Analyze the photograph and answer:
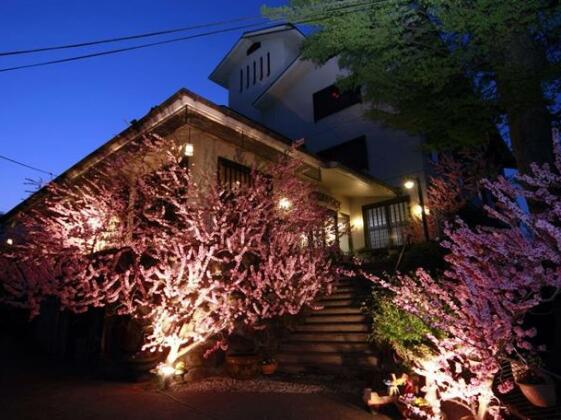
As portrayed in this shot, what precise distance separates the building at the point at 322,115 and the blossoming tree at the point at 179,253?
5869 mm

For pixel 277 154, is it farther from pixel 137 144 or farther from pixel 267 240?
pixel 137 144

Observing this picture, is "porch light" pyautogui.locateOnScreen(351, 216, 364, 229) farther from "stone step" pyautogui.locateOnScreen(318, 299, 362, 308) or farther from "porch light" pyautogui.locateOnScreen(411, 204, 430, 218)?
"stone step" pyautogui.locateOnScreen(318, 299, 362, 308)

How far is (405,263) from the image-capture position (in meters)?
10.9

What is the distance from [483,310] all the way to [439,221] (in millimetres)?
10964

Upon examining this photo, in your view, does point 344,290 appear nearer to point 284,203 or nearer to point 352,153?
point 284,203

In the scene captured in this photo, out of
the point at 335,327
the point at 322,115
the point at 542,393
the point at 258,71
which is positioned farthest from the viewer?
the point at 258,71

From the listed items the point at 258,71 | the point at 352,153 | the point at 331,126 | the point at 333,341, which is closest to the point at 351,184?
the point at 352,153

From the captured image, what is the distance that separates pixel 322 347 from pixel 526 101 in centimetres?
739

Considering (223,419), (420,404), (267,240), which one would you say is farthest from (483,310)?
(267,240)

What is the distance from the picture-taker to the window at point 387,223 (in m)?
15.5

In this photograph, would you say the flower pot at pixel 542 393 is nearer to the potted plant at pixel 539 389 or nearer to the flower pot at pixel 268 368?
the potted plant at pixel 539 389

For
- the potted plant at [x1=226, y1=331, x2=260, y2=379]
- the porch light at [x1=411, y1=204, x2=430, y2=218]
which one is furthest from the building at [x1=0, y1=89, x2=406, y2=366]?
the potted plant at [x1=226, y1=331, x2=260, y2=379]

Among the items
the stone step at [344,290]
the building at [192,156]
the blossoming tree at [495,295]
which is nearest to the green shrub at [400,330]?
the blossoming tree at [495,295]

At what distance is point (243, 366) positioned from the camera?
7934mm
